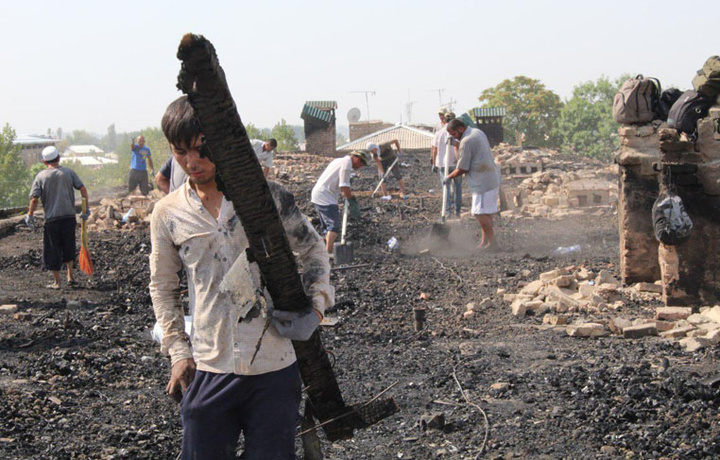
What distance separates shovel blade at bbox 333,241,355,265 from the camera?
40.0ft

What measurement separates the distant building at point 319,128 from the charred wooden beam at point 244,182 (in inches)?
1295

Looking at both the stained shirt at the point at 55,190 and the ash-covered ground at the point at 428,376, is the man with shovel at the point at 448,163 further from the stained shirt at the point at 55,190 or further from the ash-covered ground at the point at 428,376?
the stained shirt at the point at 55,190

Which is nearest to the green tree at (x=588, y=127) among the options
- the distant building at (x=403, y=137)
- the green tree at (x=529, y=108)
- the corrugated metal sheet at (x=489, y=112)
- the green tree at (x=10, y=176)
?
the green tree at (x=529, y=108)

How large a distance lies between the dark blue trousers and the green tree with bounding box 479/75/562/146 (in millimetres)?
69163

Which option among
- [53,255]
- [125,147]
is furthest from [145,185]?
[125,147]

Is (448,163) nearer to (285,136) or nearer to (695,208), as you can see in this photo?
(695,208)

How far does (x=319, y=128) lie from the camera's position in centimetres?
3600

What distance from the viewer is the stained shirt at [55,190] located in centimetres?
1060

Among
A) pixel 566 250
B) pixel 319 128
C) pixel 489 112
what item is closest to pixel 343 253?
pixel 566 250

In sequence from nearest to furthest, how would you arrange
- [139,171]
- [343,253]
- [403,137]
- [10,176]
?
[343,253] → [139,171] → [403,137] → [10,176]

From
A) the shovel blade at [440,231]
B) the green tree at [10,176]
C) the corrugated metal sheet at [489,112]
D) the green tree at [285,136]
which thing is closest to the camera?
the shovel blade at [440,231]

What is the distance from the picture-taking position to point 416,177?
2723cm

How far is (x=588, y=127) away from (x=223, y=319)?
221 feet

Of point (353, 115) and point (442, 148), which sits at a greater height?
point (353, 115)
